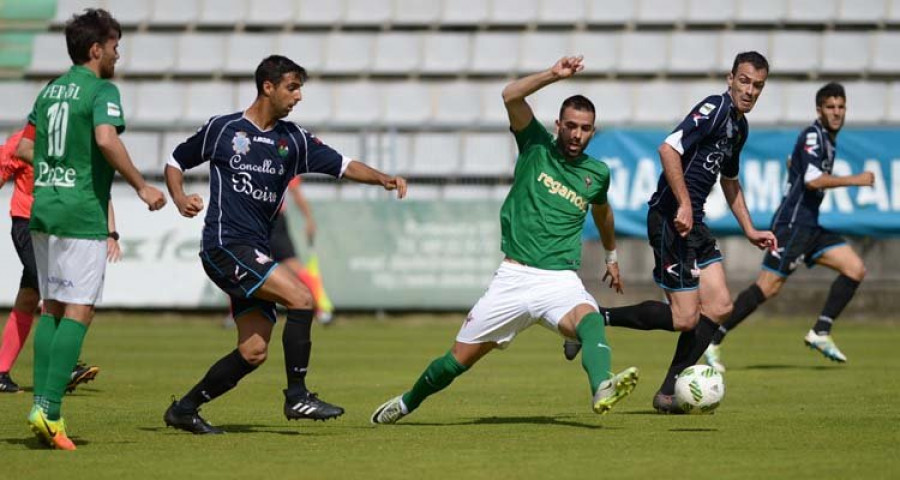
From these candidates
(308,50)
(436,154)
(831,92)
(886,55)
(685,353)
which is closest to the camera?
(685,353)

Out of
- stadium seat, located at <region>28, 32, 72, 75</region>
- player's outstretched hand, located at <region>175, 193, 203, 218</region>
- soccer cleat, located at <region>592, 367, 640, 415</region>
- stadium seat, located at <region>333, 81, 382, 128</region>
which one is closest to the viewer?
soccer cleat, located at <region>592, 367, 640, 415</region>

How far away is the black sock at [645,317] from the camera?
384 inches

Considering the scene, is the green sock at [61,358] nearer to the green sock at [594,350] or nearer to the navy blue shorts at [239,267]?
the navy blue shorts at [239,267]

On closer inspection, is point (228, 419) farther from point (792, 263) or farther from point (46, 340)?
point (792, 263)

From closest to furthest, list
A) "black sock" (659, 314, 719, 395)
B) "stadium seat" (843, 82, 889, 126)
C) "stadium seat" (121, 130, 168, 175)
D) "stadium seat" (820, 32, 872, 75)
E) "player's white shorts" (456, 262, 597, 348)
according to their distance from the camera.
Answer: "player's white shorts" (456, 262, 597, 348) < "black sock" (659, 314, 719, 395) < "stadium seat" (843, 82, 889, 126) < "stadium seat" (121, 130, 168, 175) < "stadium seat" (820, 32, 872, 75)

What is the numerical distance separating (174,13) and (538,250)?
17.4 m

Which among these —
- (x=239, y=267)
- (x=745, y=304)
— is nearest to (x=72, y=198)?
(x=239, y=267)

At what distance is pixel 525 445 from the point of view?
7762mm

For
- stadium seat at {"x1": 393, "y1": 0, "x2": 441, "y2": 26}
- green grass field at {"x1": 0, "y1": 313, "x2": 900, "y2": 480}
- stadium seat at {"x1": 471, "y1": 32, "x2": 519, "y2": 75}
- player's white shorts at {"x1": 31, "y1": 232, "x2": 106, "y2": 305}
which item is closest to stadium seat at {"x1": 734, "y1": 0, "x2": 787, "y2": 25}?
stadium seat at {"x1": 471, "y1": 32, "x2": 519, "y2": 75}

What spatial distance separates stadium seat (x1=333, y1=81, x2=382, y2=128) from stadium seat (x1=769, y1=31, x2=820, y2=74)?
601 cm

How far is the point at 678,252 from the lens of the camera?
9992 millimetres

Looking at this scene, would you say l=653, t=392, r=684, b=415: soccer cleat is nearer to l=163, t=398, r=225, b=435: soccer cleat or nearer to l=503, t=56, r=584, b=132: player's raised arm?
l=503, t=56, r=584, b=132: player's raised arm

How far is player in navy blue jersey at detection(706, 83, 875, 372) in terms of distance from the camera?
13.5 m

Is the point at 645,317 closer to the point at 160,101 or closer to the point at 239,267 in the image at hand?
the point at 239,267
